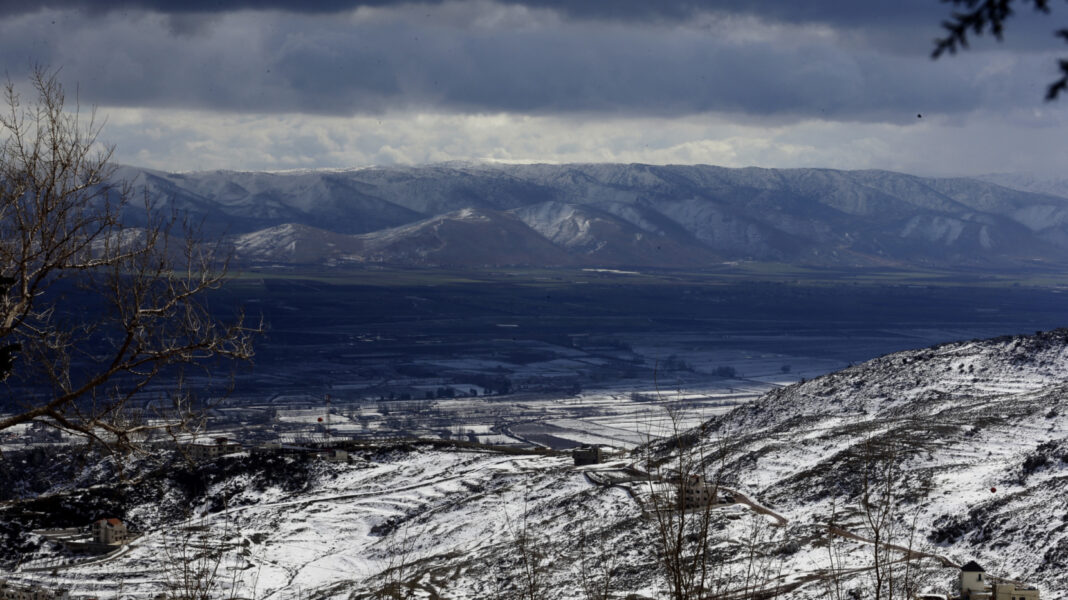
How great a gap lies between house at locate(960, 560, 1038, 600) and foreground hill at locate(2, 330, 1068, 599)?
2.20 m

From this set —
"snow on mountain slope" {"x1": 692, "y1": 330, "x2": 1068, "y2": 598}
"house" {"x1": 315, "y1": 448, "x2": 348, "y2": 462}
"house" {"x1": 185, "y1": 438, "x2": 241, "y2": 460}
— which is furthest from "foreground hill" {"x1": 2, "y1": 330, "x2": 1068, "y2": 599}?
"house" {"x1": 185, "y1": 438, "x2": 241, "y2": 460}

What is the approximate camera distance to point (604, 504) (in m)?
58.2

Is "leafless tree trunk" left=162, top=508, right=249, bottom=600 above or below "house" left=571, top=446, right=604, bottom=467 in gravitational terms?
above

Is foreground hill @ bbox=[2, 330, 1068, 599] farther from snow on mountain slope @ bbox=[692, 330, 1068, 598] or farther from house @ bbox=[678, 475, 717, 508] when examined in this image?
house @ bbox=[678, 475, 717, 508]

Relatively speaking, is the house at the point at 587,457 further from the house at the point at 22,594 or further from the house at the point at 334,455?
the house at the point at 22,594

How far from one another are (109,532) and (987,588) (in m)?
43.3

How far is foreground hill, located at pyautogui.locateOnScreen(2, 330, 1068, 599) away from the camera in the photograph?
43.0 m

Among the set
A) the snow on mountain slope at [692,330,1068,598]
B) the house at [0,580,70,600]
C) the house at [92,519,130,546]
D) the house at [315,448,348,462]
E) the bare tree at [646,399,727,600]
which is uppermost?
the bare tree at [646,399,727,600]

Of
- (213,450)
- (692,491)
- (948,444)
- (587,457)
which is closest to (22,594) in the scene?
(692,491)

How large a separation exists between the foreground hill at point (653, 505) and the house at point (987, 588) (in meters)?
2.20

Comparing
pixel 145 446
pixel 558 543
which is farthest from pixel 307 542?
pixel 145 446

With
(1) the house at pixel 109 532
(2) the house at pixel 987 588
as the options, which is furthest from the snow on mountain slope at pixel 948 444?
(1) the house at pixel 109 532

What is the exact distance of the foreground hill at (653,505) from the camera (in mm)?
43031

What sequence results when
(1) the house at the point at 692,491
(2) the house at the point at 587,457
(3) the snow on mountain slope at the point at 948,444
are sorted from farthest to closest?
(2) the house at the point at 587,457 → (3) the snow on mountain slope at the point at 948,444 → (1) the house at the point at 692,491
